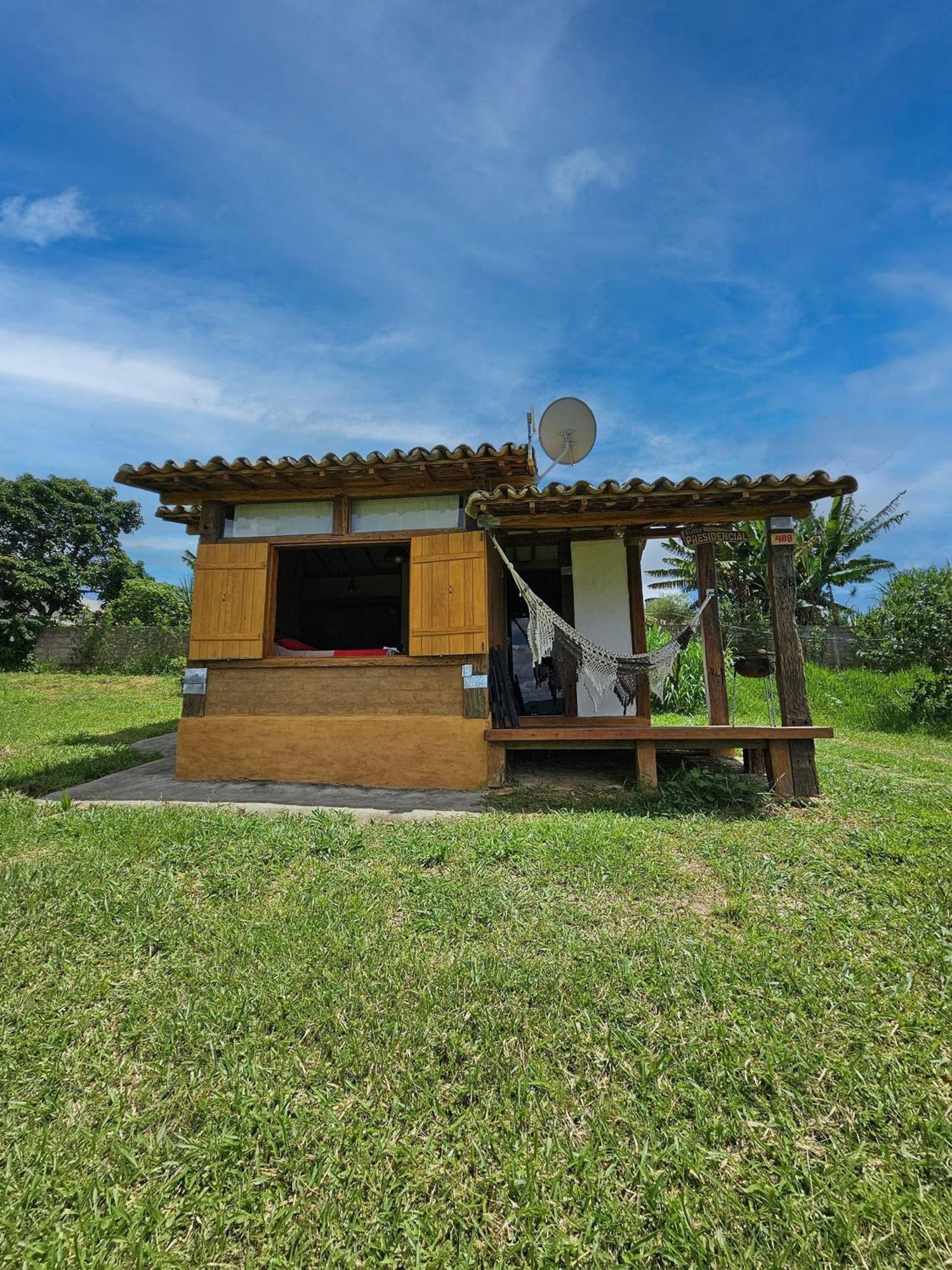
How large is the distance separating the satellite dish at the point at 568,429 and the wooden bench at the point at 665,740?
9.75 feet

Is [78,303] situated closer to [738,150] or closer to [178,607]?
[738,150]

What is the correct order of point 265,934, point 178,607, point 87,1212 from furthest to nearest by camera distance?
point 178,607
point 265,934
point 87,1212

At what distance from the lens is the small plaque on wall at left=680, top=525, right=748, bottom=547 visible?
5.63m

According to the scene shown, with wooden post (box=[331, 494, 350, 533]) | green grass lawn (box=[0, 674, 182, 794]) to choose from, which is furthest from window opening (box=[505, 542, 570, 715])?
green grass lawn (box=[0, 674, 182, 794])

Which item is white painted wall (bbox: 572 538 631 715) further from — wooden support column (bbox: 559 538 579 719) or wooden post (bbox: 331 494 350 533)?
wooden post (bbox: 331 494 350 533)

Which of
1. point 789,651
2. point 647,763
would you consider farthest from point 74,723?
point 789,651

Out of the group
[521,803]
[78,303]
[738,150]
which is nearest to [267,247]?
[78,303]

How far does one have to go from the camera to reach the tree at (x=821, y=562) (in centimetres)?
1616

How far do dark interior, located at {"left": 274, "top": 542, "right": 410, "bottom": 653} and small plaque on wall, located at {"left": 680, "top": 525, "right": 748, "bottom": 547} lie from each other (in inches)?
151

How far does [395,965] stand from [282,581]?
22.5 ft

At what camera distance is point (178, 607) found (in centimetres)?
1770

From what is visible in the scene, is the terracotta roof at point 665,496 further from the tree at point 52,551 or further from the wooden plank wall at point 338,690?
the tree at point 52,551

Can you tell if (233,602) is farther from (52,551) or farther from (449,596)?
(52,551)

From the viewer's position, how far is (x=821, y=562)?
16.6 metres
